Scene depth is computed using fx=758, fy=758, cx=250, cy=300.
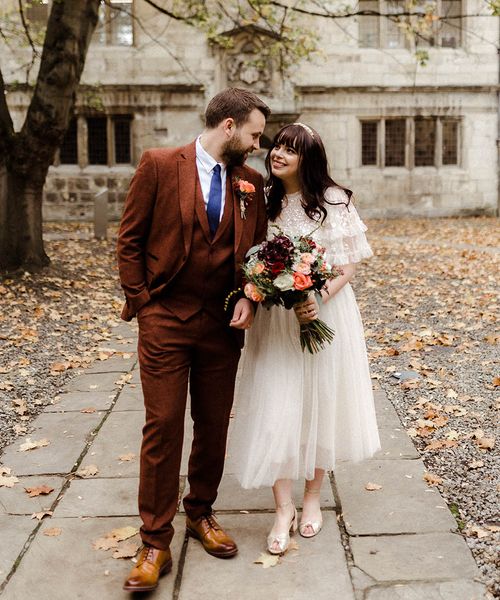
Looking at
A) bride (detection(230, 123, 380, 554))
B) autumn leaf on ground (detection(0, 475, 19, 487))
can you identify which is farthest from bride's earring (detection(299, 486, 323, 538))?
autumn leaf on ground (detection(0, 475, 19, 487))

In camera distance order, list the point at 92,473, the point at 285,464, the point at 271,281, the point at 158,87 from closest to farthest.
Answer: the point at 271,281
the point at 285,464
the point at 92,473
the point at 158,87

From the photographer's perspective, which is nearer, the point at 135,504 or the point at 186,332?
the point at 186,332

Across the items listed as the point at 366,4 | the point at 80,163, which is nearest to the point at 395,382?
the point at 80,163

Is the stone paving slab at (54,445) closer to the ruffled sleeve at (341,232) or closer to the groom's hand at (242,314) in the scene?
the groom's hand at (242,314)

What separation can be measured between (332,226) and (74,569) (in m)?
1.92

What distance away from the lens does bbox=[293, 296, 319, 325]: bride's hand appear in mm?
3264

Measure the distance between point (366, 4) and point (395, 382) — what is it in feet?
58.2

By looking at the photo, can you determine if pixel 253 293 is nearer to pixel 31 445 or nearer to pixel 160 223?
pixel 160 223

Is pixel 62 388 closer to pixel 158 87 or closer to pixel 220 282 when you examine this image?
pixel 220 282

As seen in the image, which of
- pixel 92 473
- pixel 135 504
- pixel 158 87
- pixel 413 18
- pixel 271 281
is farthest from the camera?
pixel 158 87

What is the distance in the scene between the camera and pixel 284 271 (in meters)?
3.12

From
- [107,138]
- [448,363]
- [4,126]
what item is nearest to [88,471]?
[448,363]

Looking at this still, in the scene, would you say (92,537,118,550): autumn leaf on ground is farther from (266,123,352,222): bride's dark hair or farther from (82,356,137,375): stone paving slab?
(82,356,137,375): stone paving slab

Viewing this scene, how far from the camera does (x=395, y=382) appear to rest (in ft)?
20.0
